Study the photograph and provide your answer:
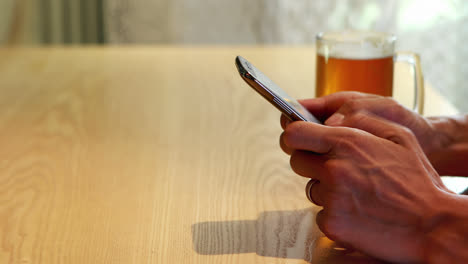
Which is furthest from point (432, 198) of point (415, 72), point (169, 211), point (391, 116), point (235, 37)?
point (235, 37)

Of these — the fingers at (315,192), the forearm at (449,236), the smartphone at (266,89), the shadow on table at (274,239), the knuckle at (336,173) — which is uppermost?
the smartphone at (266,89)

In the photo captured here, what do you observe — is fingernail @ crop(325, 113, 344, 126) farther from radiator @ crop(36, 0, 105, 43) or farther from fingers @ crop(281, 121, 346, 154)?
radiator @ crop(36, 0, 105, 43)

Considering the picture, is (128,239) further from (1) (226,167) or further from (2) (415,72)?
(2) (415,72)

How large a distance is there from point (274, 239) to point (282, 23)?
218 cm

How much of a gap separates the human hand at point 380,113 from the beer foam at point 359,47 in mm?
133

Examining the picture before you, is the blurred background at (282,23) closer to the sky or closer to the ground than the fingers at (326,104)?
closer to the sky

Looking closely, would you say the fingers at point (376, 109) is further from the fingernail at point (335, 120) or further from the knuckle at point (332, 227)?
the knuckle at point (332, 227)

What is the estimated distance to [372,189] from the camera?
0.52 meters

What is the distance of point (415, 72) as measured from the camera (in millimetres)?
919

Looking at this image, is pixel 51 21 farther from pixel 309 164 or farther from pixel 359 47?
pixel 309 164

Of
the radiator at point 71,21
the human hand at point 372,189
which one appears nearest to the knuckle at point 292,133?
the human hand at point 372,189

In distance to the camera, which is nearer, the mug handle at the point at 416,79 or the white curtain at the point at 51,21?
the mug handle at the point at 416,79

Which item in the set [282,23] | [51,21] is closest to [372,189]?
[51,21]

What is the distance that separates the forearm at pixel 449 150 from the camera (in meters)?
0.72
